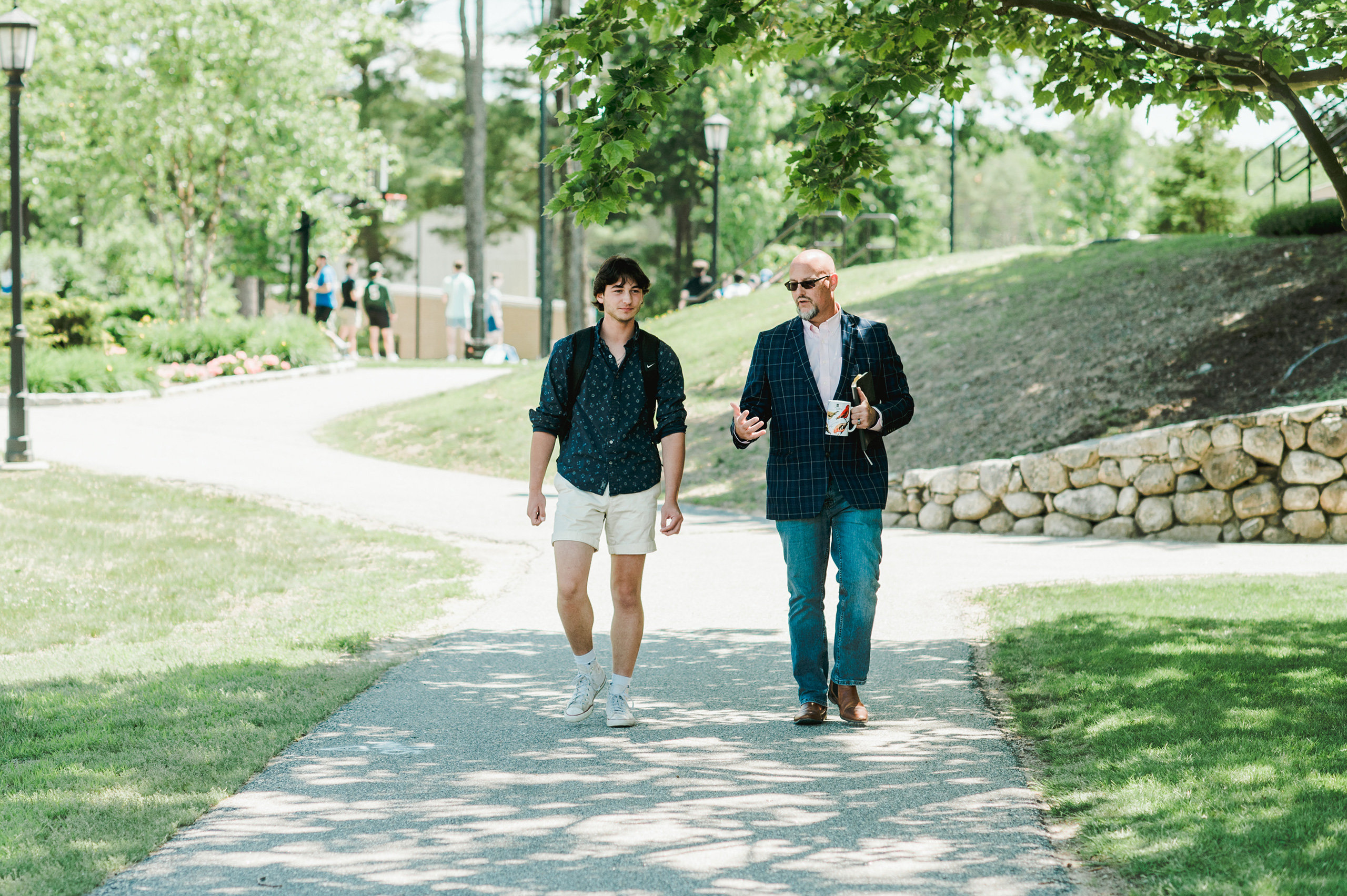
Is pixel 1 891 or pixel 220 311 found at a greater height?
pixel 220 311

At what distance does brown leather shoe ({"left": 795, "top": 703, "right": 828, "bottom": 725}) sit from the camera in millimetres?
5680

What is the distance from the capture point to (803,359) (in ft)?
18.7

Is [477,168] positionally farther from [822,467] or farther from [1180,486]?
[822,467]

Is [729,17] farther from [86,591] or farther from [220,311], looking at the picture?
[220,311]

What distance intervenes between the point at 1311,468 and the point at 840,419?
657cm

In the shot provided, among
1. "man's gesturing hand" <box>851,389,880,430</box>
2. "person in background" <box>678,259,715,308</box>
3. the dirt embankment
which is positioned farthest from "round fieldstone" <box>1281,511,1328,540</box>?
"person in background" <box>678,259,715,308</box>

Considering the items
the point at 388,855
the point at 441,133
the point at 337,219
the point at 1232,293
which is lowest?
the point at 388,855

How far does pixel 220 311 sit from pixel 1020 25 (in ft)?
97.5

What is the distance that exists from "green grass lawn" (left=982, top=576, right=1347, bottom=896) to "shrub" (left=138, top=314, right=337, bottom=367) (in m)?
18.6

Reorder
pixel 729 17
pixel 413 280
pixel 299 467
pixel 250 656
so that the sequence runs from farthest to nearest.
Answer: pixel 413 280 → pixel 299 467 → pixel 250 656 → pixel 729 17

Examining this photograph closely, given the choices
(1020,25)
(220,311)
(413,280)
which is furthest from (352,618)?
(413,280)

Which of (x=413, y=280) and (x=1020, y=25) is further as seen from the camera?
(x=413, y=280)

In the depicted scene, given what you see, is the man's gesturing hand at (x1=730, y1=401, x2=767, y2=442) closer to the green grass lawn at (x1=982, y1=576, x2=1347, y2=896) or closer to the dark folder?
the dark folder

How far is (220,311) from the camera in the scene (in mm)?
34312
